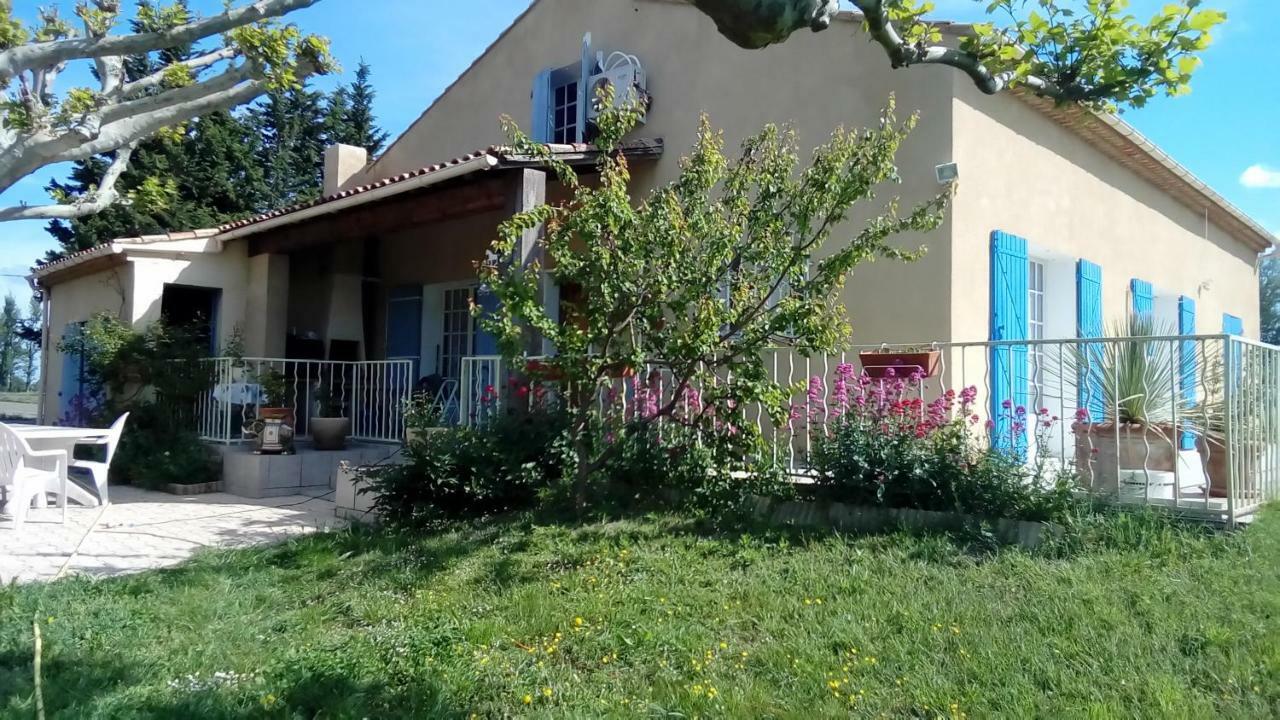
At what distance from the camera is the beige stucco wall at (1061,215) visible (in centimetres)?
679

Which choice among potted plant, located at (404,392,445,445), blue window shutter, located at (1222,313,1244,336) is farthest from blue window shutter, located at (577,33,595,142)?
blue window shutter, located at (1222,313,1244,336)

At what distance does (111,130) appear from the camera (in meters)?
4.73

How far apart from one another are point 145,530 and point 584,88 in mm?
6172

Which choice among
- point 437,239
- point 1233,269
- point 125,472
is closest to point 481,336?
point 437,239

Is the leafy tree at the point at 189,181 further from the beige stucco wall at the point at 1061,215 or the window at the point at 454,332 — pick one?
the beige stucco wall at the point at 1061,215

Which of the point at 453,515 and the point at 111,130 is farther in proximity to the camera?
the point at 453,515

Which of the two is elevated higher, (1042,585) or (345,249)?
(345,249)

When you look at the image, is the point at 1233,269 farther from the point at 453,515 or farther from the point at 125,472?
the point at 125,472

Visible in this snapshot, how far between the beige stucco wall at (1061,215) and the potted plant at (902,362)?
73 centimetres

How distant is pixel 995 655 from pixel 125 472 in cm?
897

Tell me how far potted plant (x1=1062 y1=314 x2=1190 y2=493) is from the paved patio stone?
537 cm

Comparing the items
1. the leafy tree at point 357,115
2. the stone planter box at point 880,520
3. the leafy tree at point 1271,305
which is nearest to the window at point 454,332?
the stone planter box at point 880,520

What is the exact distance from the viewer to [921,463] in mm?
4988

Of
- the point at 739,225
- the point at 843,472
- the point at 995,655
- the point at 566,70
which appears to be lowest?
the point at 995,655
